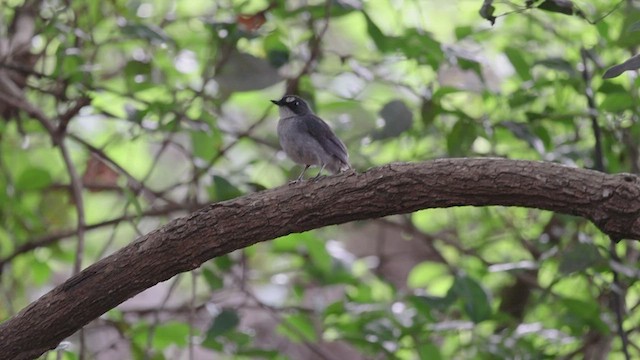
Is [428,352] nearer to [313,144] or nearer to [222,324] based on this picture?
[222,324]

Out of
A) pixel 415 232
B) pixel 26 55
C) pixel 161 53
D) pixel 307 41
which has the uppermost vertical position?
pixel 26 55

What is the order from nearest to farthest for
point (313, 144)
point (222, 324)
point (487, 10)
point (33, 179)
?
1. point (487, 10)
2. point (313, 144)
3. point (222, 324)
4. point (33, 179)

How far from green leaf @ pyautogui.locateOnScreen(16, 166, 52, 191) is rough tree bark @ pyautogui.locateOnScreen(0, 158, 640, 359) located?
5.30 feet

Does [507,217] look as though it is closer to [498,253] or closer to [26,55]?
A: [498,253]

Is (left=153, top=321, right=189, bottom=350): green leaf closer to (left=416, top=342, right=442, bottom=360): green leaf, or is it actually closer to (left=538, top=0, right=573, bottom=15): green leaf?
(left=416, top=342, right=442, bottom=360): green leaf

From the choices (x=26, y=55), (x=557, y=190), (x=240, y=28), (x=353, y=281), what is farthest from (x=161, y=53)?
(x=557, y=190)

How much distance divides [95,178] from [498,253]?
217 centimetres

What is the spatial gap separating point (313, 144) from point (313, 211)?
908mm

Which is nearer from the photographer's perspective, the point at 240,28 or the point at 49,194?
the point at 240,28

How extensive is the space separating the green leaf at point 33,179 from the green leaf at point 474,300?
175 cm

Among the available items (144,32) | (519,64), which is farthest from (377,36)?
(144,32)

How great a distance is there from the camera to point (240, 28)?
3732 millimetres

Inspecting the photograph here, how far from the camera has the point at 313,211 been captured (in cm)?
241

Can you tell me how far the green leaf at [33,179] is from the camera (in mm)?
4082
